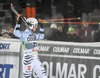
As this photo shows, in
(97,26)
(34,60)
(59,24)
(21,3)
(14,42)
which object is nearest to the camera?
(34,60)

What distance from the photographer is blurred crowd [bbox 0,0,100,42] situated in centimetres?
1161

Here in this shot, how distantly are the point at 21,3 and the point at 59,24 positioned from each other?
2383mm

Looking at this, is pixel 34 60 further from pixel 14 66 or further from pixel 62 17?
pixel 62 17

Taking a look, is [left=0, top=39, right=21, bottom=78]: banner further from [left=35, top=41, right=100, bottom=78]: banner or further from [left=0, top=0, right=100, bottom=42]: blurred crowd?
[left=0, top=0, right=100, bottom=42]: blurred crowd

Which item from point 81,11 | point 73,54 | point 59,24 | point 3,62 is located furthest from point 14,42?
point 81,11

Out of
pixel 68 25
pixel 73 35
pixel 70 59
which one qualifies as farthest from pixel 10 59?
pixel 68 25

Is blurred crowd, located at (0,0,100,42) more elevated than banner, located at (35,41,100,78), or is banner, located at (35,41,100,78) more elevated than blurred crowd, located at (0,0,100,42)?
blurred crowd, located at (0,0,100,42)

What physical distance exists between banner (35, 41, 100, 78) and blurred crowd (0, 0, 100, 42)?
1.02m

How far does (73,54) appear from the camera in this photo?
403 inches

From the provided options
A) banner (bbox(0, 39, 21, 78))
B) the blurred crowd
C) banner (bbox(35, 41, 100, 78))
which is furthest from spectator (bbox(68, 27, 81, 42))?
banner (bbox(0, 39, 21, 78))

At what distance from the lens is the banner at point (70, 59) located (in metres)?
10.0

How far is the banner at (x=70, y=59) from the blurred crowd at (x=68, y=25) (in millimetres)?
1021

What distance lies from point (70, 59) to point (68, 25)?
2.55 meters

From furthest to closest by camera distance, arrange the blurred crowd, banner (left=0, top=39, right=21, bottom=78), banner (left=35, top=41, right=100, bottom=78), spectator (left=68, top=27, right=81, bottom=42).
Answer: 1. the blurred crowd
2. spectator (left=68, top=27, right=81, bottom=42)
3. banner (left=0, top=39, right=21, bottom=78)
4. banner (left=35, top=41, right=100, bottom=78)
